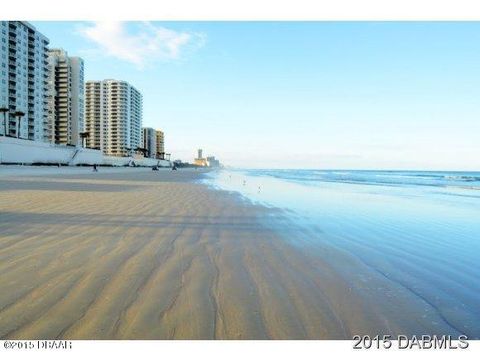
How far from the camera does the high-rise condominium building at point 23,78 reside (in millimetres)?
82375

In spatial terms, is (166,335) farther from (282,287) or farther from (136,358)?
(282,287)

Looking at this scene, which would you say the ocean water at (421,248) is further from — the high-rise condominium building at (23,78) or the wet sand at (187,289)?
the high-rise condominium building at (23,78)

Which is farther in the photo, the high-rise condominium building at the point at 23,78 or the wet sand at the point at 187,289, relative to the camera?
the high-rise condominium building at the point at 23,78

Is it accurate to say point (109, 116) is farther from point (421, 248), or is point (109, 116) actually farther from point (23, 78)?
point (421, 248)

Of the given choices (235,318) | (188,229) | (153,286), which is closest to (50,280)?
(153,286)

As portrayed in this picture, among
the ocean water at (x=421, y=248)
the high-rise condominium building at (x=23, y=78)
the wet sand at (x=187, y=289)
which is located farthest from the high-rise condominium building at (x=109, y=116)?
the wet sand at (x=187, y=289)

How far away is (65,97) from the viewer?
122m

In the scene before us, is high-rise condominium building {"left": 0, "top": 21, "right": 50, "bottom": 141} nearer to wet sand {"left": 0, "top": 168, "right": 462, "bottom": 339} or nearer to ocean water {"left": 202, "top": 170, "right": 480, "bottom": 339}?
wet sand {"left": 0, "top": 168, "right": 462, "bottom": 339}

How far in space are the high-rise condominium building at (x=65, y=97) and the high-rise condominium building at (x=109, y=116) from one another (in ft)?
107

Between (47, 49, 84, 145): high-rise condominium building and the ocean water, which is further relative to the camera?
(47, 49, 84, 145): high-rise condominium building

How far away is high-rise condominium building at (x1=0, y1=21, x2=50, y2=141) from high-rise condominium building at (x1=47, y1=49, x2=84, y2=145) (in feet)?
71.8

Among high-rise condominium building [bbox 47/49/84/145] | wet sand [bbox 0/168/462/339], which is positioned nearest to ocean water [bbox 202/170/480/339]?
wet sand [bbox 0/168/462/339]

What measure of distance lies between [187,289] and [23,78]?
108 meters

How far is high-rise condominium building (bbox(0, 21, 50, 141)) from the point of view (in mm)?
82375
